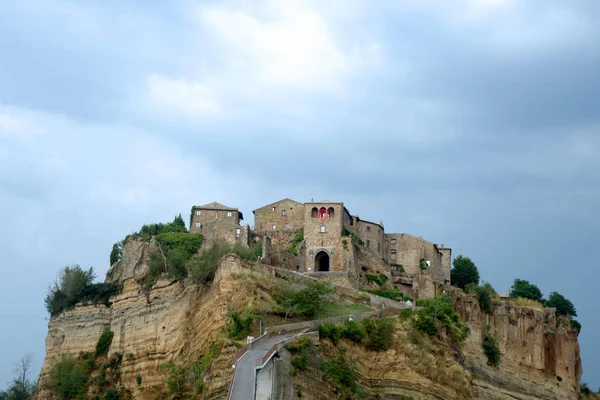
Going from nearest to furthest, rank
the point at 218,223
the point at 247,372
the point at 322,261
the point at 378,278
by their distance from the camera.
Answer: the point at 247,372, the point at 378,278, the point at 322,261, the point at 218,223

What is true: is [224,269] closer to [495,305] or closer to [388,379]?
[388,379]

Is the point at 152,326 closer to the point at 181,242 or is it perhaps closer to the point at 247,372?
the point at 181,242

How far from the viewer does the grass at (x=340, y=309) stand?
60.2 metres

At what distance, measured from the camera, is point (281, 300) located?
58656mm

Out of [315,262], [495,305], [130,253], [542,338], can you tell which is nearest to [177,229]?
[130,253]

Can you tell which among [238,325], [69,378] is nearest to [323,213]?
[69,378]

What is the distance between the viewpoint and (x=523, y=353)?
79688 mm

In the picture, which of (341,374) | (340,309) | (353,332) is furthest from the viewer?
(340,309)

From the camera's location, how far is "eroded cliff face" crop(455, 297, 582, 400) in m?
73.4

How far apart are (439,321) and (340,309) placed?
6938 millimetres

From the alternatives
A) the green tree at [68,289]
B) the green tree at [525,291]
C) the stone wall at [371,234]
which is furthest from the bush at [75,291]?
the green tree at [525,291]

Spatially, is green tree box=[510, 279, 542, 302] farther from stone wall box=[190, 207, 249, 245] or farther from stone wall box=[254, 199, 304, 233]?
stone wall box=[190, 207, 249, 245]

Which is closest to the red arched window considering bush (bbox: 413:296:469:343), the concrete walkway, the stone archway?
the stone archway

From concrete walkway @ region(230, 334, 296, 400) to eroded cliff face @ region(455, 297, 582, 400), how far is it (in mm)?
26445
